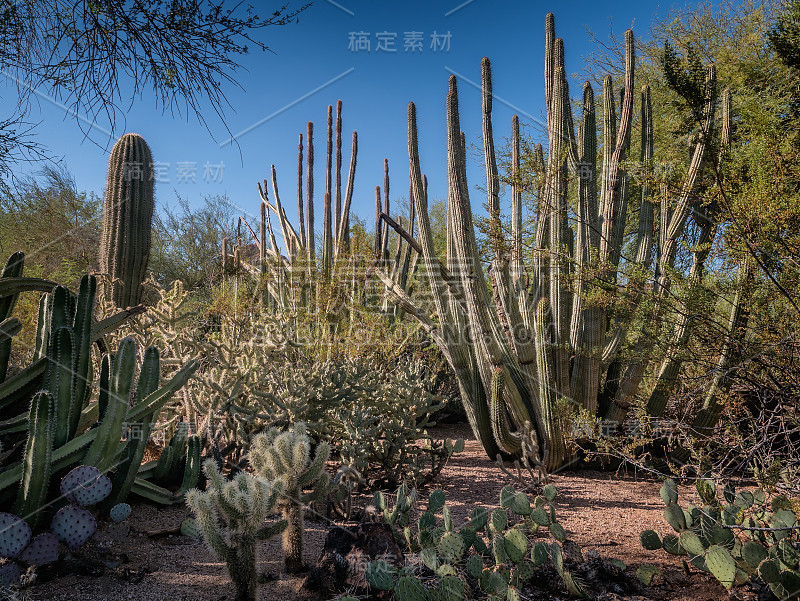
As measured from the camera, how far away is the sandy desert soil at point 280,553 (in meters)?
2.14

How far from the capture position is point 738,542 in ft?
8.44

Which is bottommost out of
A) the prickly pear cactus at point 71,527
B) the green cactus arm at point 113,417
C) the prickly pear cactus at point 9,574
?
the prickly pear cactus at point 9,574

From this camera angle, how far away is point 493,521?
237cm

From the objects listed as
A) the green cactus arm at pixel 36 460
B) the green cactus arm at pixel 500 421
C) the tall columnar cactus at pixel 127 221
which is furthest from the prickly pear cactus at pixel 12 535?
the tall columnar cactus at pixel 127 221

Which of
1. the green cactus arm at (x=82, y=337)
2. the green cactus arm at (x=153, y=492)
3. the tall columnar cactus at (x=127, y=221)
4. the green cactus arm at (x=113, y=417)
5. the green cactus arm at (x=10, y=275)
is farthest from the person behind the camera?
the tall columnar cactus at (x=127, y=221)

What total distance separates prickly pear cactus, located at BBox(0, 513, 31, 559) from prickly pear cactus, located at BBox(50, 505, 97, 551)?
102 mm

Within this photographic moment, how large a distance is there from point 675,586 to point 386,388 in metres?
2.27

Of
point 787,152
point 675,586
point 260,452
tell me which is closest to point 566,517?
point 675,586

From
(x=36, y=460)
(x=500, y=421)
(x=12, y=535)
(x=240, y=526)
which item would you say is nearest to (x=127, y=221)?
(x=36, y=460)

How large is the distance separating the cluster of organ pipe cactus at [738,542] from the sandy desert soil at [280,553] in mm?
160

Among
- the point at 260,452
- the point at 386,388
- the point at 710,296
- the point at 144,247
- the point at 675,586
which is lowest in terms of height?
the point at 675,586

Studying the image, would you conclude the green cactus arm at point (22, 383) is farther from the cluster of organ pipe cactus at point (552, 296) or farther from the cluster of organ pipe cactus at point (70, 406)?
the cluster of organ pipe cactus at point (552, 296)

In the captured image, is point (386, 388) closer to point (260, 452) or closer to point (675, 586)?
point (260, 452)

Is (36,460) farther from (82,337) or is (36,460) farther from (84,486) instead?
(82,337)
